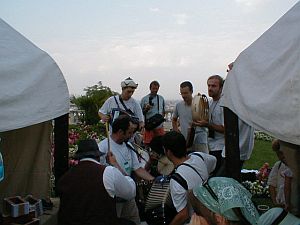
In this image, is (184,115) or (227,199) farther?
(184,115)

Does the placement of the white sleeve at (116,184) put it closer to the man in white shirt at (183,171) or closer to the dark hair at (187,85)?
the man in white shirt at (183,171)

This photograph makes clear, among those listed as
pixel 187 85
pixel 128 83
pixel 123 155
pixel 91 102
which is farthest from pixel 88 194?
pixel 91 102

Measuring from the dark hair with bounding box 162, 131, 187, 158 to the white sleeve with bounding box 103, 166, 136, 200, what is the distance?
0.48 m

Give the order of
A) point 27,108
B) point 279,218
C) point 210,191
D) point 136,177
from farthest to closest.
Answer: point 136,177
point 27,108
point 279,218
point 210,191

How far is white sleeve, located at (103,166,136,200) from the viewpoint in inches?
136

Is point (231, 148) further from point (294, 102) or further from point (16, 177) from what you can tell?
point (16, 177)

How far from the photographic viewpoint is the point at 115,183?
140 inches

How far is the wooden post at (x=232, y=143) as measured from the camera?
13.3 ft

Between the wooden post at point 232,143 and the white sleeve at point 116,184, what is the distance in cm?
98

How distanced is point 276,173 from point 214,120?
1025 millimetres

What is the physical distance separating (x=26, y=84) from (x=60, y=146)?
160 cm

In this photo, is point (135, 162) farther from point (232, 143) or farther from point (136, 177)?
point (232, 143)

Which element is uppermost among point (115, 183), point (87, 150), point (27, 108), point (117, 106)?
point (27, 108)

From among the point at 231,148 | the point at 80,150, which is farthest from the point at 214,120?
the point at 80,150
